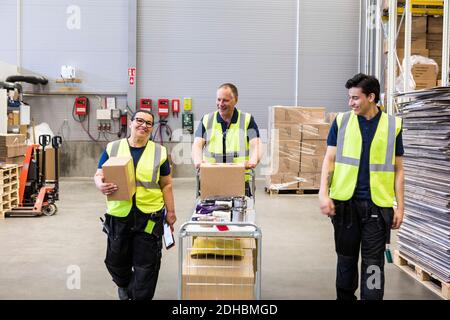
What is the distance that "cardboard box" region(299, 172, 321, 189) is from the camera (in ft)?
37.0

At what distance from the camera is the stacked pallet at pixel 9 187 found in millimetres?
8242

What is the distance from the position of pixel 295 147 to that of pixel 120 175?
8122 millimetres

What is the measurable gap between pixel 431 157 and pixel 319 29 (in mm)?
9297

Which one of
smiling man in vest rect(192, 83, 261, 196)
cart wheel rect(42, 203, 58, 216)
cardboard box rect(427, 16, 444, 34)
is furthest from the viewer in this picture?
cardboard box rect(427, 16, 444, 34)

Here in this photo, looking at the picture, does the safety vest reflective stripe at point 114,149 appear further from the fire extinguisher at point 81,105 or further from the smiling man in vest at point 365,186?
the fire extinguisher at point 81,105

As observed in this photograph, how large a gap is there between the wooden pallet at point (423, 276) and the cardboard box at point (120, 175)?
9.49 ft

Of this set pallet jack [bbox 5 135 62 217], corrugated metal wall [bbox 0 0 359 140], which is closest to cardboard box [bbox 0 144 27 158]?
pallet jack [bbox 5 135 62 217]

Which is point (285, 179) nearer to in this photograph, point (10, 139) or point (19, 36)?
point (10, 139)

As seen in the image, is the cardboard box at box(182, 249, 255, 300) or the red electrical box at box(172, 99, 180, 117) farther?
the red electrical box at box(172, 99, 180, 117)

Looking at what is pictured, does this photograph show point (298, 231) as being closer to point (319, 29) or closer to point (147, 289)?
point (147, 289)

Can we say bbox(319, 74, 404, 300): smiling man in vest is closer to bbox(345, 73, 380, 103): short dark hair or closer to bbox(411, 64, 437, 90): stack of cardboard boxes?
bbox(345, 73, 380, 103): short dark hair

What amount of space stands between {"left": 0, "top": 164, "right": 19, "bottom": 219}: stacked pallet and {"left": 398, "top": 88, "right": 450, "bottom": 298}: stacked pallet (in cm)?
612

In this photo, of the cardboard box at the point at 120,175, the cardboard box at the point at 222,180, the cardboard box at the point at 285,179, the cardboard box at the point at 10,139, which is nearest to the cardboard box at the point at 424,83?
the cardboard box at the point at 285,179

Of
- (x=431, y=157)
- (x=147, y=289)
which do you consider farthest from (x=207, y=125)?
(x=431, y=157)
